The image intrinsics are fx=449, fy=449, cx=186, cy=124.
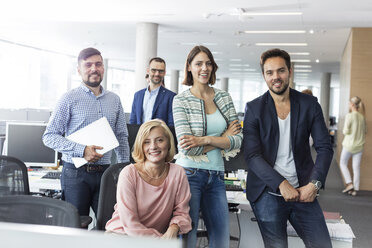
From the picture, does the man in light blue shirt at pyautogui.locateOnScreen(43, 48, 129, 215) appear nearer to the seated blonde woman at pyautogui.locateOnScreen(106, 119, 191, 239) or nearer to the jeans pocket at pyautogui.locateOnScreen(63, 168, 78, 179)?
the jeans pocket at pyautogui.locateOnScreen(63, 168, 78, 179)

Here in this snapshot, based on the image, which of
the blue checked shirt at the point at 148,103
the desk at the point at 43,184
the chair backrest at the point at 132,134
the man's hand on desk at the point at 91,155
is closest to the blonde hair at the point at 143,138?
the man's hand on desk at the point at 91,155

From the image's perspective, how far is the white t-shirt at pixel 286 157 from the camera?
237 cm

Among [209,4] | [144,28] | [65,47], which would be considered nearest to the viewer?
[209,4]

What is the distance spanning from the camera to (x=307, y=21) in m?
9.49

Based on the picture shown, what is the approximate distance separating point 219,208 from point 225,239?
18 cm

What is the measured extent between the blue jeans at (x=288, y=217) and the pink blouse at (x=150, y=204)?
0.41m

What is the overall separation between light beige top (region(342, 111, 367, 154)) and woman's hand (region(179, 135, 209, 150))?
622cm

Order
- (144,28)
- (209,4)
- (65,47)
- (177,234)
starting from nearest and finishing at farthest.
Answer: (177,234), (209,4), (144,28), (65,47)

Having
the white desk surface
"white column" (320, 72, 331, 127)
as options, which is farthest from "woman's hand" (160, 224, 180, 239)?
"white column" (320, 72, 331, 127)

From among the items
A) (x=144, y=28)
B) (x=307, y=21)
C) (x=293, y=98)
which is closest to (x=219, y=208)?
(x=293, y=98)

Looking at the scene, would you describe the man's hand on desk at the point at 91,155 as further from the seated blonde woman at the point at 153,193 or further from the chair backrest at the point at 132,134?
the chair backrest at the point at 132,134

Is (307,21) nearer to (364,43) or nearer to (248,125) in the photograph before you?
(364,43)

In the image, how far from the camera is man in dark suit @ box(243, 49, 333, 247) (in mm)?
2344

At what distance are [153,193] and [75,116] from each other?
3.23 ft
